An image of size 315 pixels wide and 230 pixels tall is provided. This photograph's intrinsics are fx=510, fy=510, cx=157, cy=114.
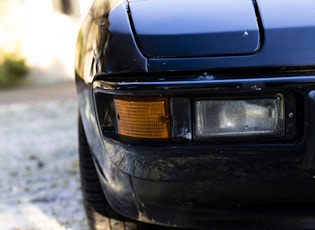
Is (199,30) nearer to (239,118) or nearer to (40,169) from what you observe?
(239,118)

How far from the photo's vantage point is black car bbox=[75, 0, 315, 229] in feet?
5.08

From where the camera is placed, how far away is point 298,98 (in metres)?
1.52

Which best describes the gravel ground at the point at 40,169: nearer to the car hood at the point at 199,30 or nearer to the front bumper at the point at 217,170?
the front bumper at the point at 217,170

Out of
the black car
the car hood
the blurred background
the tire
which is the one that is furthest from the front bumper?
the blurred background

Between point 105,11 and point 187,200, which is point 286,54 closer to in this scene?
point 187,200

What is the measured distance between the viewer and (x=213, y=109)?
1.57m

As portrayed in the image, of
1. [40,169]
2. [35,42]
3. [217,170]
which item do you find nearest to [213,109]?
[217,170]

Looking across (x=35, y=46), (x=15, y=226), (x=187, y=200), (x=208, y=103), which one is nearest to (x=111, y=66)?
(x=208, y=103)

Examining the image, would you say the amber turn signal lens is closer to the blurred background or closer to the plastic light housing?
the plastic light housing

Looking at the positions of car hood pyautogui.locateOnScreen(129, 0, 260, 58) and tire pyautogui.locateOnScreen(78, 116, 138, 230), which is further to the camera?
tire pyautogui.locateOnScreen(78, 116, 138, 230)

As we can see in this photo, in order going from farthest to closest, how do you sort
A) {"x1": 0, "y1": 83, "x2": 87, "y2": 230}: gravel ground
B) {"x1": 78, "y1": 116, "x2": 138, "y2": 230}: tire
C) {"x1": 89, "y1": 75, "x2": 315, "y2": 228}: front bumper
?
{"x1": 0, "y1": 83, "x2": 87, "y2": 230}: gravel ground → {"x1": 78, "y1": 116, "x2": 138, "y2": 230}: tire → {"x1": 89, "y1": 75, "x2": 315, "y2": 228}: front bumper

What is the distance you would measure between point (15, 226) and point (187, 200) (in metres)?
1.29

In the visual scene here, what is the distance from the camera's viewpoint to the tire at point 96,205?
2178 mm

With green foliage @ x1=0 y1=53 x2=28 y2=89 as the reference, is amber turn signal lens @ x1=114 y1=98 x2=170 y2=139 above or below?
above
